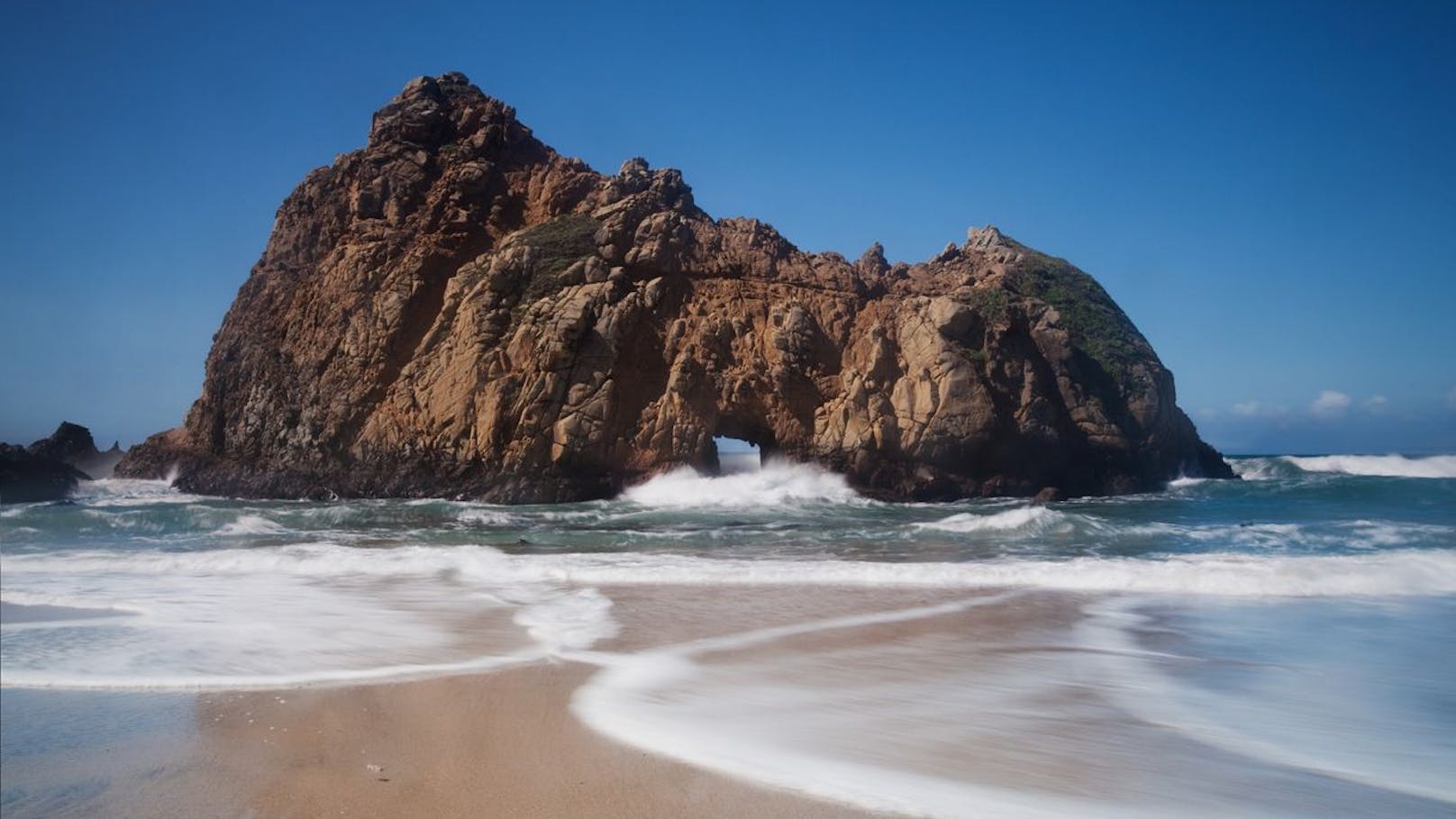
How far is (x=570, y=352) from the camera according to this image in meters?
23.4

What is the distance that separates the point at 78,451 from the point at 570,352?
21800mm

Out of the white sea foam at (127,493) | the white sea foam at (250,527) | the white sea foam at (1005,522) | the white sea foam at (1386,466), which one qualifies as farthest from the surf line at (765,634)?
the white sea foam at (1386,466)

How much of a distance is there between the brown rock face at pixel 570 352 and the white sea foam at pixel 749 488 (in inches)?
16.9

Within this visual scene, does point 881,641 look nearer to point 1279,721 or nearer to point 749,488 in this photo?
point 1279,721

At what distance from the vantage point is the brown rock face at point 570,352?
23.5 m

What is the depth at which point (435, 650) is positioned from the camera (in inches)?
279

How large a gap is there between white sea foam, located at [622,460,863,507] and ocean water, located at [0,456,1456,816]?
5.47 meters

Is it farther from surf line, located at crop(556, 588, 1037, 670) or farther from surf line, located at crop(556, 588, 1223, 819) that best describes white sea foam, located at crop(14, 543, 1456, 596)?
surf line, located at crop(556, 588, 1223, 819)

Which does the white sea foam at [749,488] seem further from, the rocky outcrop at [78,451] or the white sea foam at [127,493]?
the rocky outcrop at [78,451]

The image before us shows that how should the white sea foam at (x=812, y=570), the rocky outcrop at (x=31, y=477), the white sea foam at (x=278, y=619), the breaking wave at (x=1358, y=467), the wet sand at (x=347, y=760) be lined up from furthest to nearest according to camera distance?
the breaking wave at (x=1358, y=467), the rocky outcrop at (x=31, y=477), the white sea foam at (x=812, y=570), the white sea foam at (x=278, y=619), the wet sand at (x=347, y=760)

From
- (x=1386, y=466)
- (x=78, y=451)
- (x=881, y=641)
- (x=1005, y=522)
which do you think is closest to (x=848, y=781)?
(x=881, y=641)

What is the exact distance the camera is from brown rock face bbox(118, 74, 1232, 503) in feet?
77.2

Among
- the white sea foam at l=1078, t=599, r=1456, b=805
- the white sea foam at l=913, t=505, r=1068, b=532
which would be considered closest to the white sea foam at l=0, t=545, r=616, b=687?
the white sea foam at l=1078, t=599, r=1456, b=805

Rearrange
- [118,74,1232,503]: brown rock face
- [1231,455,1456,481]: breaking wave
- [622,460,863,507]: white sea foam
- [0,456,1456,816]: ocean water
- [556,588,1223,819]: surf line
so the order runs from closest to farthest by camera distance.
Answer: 1. [556,588,1223,819]: surf line
2. [0,456,1456,816]: ocean water
3. [622,460,863,507]: white sea foam
4. [118,74,1232,503]: brown rock face
5. [1231,455,1456,481]: breaking wave
